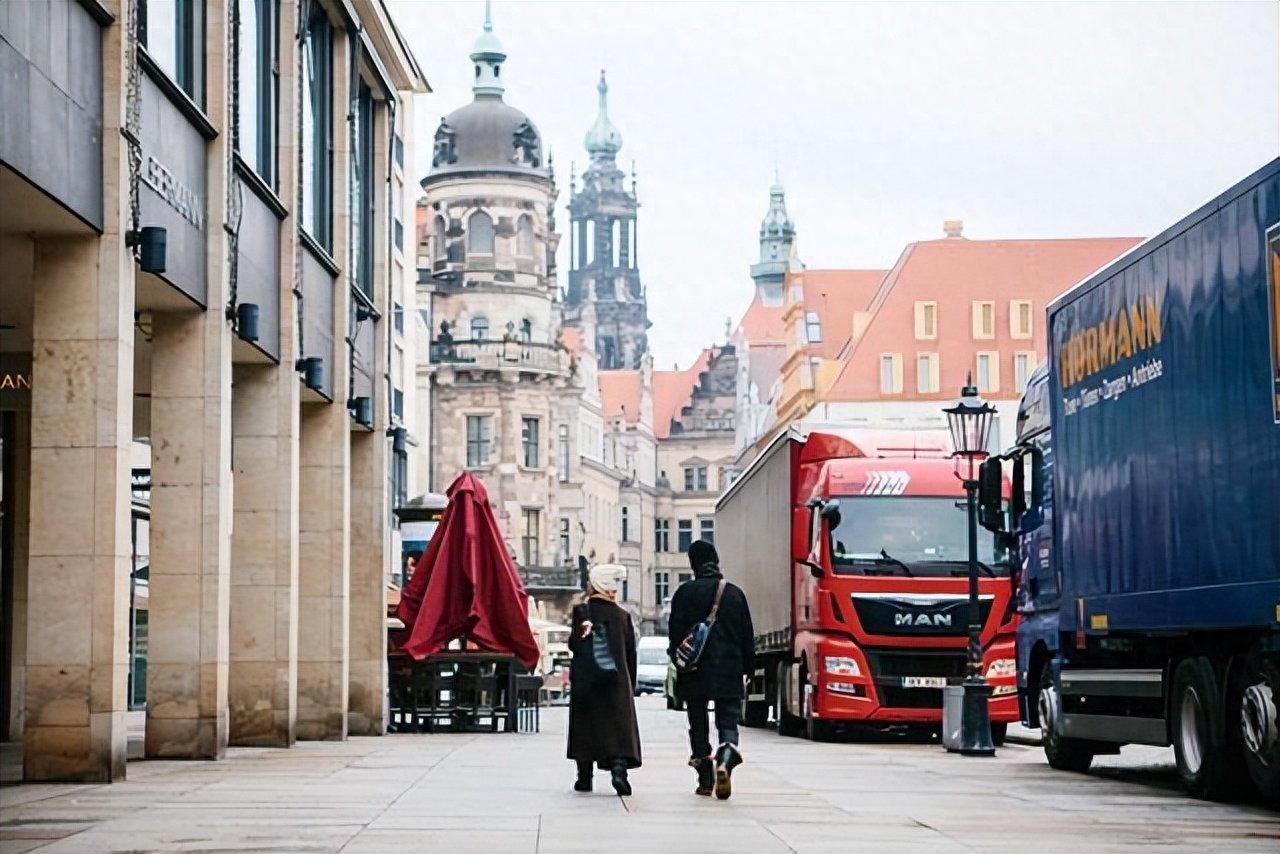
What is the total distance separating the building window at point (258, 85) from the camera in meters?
23.8

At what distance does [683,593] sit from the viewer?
1725cm

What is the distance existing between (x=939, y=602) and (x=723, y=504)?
1594cm

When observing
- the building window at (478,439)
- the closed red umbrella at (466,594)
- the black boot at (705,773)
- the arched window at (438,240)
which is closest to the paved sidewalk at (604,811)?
the black boot at (705,773)

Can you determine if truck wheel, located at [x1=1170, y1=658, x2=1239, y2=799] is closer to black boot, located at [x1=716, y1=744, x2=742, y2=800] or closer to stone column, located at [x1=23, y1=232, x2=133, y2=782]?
black boot, located at [x1=716, y1=744, x2=742, y2=800]

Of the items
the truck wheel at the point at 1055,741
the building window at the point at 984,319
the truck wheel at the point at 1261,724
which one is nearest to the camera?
the truck wheel at the point at 1261,724

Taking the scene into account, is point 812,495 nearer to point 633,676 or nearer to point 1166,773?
point 1166,773

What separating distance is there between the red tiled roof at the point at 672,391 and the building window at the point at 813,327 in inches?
2966

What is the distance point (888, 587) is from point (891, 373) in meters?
69.4

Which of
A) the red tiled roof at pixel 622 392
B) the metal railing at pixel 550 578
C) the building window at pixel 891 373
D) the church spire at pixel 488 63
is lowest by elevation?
the metal railing at pixel 550 578

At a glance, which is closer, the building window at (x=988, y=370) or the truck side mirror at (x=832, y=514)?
the truck side mirror at (x=832, y=514)

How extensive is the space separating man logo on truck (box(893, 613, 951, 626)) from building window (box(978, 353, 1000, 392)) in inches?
2759

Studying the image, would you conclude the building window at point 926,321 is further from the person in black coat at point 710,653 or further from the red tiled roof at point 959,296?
the person in black coat at point 710,653

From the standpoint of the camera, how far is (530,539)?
4724 inches

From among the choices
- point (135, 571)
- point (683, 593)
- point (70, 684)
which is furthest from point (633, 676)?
point (135, 571)
